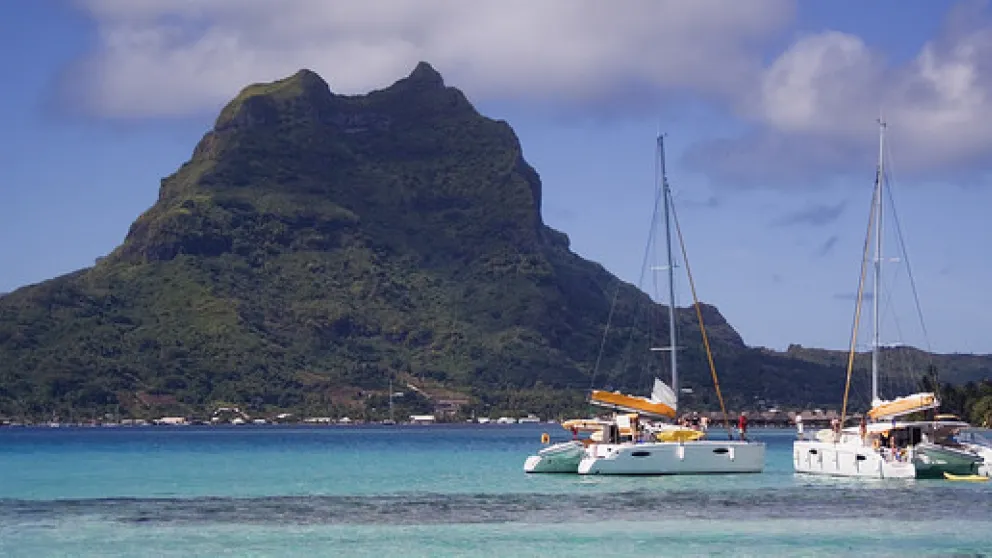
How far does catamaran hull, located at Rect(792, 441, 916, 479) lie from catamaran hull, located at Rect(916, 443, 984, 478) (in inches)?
27.2

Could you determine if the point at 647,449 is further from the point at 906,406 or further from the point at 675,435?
the point at 906,406

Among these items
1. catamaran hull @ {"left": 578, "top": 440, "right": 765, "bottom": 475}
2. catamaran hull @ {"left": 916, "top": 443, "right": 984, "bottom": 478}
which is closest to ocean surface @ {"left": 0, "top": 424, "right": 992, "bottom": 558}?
catamaran hull @ {"left": 578, "top": 440, "right": 765, "bottom": 475}

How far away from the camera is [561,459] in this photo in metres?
79.7

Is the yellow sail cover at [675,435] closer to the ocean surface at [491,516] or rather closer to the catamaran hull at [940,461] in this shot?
the ocean surface at [491,516]

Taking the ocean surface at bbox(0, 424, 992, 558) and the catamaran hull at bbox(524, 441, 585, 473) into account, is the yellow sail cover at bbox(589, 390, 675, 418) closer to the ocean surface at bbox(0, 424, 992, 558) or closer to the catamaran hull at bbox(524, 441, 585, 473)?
the catamaran hull at bbox(524, 441, 585, 473)

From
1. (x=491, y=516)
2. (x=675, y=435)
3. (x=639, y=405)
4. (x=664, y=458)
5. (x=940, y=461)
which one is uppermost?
(x=639, y=405)

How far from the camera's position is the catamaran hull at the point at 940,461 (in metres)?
71.0

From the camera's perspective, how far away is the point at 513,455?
123 m

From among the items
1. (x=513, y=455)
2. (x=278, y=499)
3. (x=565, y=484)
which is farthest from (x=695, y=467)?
(x=513, y=455)

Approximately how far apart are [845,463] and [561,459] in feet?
48.5

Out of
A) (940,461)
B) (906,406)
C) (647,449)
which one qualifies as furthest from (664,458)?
(940,461)

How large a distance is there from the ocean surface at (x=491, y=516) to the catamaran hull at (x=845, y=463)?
3.49 feet

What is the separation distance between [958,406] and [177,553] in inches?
6080

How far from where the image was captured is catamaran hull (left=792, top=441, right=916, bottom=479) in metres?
70.8
